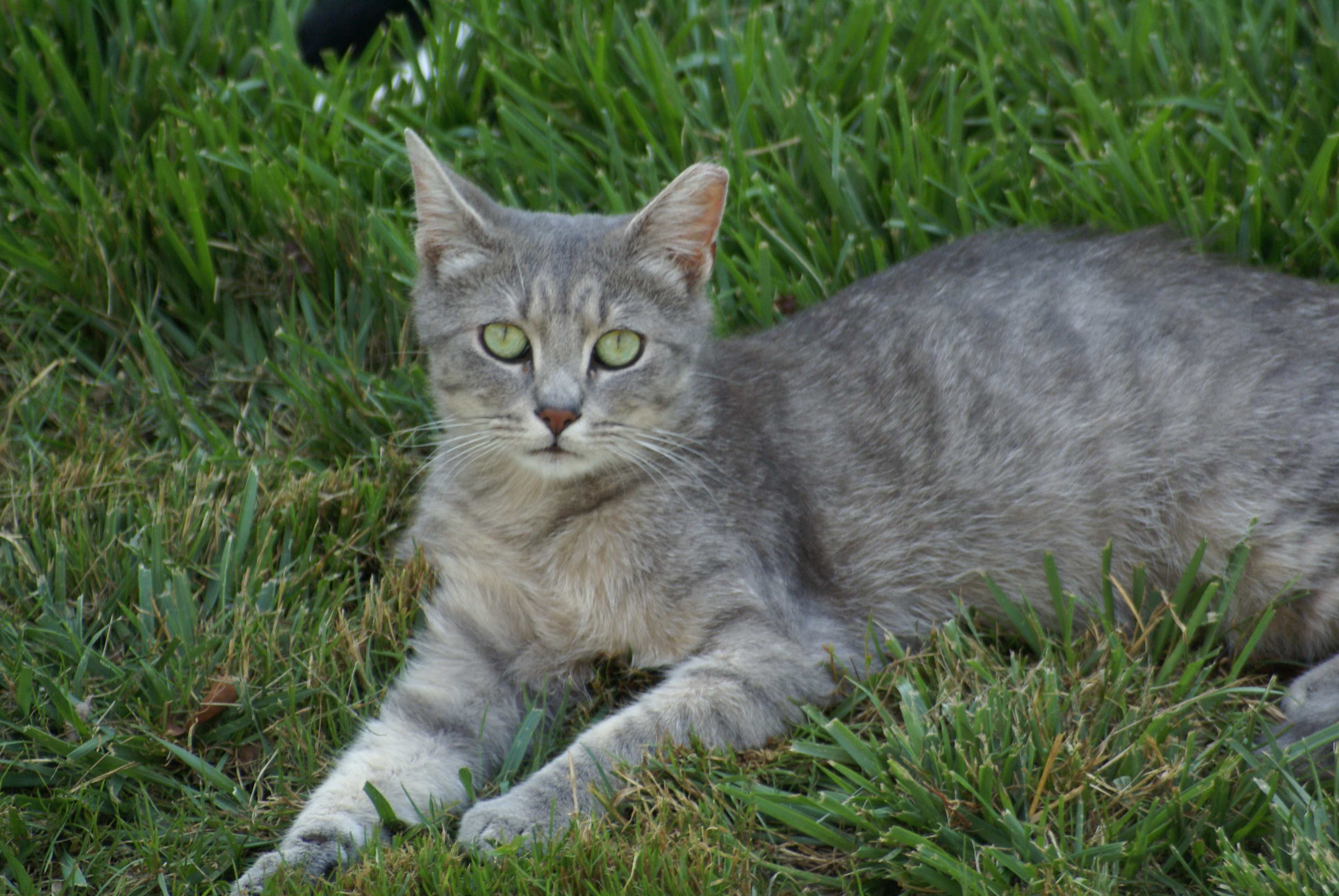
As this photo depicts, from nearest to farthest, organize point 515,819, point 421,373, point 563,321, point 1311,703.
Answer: point 515,819, point 1311,703, point 563,321, point 421,373

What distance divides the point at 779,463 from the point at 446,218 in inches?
44.6

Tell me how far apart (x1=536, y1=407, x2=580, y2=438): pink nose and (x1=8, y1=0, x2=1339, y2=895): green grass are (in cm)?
76

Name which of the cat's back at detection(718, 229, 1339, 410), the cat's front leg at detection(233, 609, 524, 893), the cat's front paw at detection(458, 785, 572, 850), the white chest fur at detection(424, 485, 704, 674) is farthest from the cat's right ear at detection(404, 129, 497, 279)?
the cat's front paw at detection(458, 785, 572, 850)

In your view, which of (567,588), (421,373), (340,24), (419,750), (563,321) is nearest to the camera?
(419,750)

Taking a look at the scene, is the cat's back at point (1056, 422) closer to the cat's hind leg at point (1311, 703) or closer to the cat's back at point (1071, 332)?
the cat's back at point (1071, 332)

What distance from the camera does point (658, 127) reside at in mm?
A: 4785

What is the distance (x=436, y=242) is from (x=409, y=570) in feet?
3.08

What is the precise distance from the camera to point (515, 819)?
282cm

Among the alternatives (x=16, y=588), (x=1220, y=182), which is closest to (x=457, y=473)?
(x=16, y=588)

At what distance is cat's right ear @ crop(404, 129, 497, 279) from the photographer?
336cm

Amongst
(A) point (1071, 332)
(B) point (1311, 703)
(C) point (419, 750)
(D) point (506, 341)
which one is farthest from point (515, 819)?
(A) point (1071, 332)

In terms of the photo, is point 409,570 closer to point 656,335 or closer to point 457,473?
point 457,473

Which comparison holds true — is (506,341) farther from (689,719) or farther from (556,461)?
(689,719)

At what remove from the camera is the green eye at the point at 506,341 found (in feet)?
10.8
